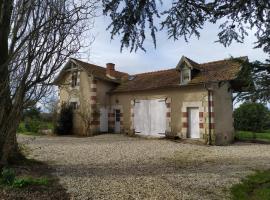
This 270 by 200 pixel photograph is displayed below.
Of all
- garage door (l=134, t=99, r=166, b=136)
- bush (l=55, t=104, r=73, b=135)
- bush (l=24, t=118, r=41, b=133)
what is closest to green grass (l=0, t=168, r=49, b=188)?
garage door (l=134, t=99, r=166, b=136)

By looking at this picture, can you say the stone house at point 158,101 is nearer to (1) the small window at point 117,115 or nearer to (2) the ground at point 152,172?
(1) the small window at point 117,115

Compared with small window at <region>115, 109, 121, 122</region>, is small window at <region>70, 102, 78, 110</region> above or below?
above

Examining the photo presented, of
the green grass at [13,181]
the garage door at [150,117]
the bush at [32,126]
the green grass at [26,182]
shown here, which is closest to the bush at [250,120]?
the garage door at [150,117]

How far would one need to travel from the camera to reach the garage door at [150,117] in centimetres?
1666

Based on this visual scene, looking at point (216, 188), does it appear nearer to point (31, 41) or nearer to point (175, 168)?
point (175, 168)

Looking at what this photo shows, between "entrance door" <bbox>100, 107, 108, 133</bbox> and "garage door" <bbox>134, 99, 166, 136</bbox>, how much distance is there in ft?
8.20

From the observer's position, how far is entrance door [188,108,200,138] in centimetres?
1513

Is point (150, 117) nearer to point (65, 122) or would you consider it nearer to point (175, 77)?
point (175, 77)

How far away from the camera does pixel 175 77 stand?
1700cm

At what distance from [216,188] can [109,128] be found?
1380cm

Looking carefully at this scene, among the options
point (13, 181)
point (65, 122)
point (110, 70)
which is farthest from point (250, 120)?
point (13, 181)

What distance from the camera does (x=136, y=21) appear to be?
5090 mm

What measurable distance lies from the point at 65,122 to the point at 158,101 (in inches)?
273

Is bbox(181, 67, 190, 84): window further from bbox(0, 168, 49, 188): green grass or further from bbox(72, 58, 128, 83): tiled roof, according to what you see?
bbox(0, 168, 49, 188): green grass
